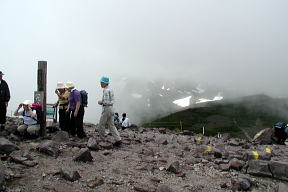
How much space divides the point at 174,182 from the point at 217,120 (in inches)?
6697

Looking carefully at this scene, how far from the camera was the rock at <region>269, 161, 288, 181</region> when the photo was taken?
8.23 metres

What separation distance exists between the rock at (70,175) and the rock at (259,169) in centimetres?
547

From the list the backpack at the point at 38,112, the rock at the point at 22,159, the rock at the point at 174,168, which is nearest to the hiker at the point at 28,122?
the backpack at the point at 38,112

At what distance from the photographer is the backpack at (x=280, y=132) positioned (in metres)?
20.5

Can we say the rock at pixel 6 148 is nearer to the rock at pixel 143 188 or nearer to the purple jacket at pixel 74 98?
the purple jacket at pixel 74 98

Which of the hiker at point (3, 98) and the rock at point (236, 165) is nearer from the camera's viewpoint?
the rock at point (236, 165)

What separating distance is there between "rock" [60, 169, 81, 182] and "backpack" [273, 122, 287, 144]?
59.8ft

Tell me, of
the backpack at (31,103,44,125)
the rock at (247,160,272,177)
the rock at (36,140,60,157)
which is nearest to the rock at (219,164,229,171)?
Answer: the rock at (247,160,272,177)

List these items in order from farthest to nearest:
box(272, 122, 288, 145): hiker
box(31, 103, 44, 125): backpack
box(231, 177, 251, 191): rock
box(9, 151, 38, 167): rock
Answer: box(272, 122, 288, 145): hiker → box(31, 103, 44, 125): backpack → box(9, 151, 38, 167): rock → box(231, 177, 251, 191): rock

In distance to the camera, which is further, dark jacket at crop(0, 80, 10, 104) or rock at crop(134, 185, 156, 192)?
dark jacket at crop(0, 80, 10, 104)

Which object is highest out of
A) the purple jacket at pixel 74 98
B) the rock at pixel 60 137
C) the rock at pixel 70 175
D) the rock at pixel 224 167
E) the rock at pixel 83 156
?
the purple jacket at pixel 74 98

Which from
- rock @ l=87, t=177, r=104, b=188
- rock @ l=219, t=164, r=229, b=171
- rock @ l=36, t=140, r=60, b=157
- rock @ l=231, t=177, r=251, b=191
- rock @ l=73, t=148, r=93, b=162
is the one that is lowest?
rock @ l=231, t=177, r=251, b=191

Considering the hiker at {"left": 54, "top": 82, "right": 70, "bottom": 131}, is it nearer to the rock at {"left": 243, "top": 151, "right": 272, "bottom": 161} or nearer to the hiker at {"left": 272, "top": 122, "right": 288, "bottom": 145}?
the rock at {"left": 243, "top": 151, "right": 272, "bottom": 161}

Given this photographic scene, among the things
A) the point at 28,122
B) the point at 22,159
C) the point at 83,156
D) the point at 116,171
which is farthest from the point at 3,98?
the point at 116,171
